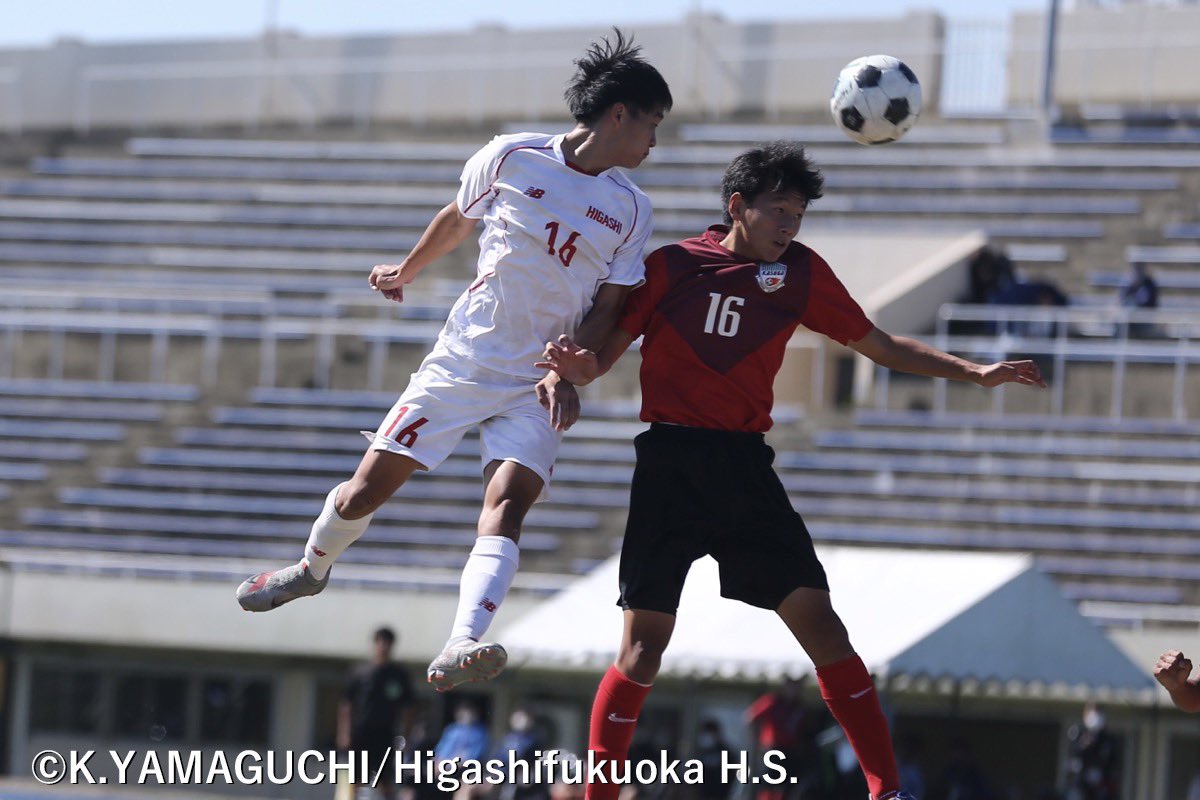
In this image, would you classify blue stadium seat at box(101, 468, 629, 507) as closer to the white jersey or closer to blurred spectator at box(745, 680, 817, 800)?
blurred spectator at box(745, 680, 817, 800)

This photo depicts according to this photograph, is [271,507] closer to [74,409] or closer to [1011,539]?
[74,409]

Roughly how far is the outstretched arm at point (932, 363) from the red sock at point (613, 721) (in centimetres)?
122

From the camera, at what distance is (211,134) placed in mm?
27750

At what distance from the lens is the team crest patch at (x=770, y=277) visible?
584 cm

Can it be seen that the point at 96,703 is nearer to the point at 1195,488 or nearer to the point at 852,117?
the point at 1195,488

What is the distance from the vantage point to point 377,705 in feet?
41.4

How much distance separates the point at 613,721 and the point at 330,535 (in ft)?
3.66

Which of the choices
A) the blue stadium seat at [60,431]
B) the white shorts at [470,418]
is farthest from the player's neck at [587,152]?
the blue stadium seat at [60,431]

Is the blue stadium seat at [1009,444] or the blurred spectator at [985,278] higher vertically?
the blurred spectator at [985,278]

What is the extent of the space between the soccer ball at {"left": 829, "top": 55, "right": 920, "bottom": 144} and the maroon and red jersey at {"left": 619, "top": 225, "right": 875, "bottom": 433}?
3.46 feet

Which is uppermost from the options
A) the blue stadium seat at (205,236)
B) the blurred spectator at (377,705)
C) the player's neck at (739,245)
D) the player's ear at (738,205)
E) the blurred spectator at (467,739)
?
the blue stadium seat at (205,236)

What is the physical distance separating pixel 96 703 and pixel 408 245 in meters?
6.82

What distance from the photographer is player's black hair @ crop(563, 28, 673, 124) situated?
5.88 metres

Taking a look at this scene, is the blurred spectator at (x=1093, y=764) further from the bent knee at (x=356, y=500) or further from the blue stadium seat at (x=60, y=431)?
the blue stadium seat at (x=60, y=431)
